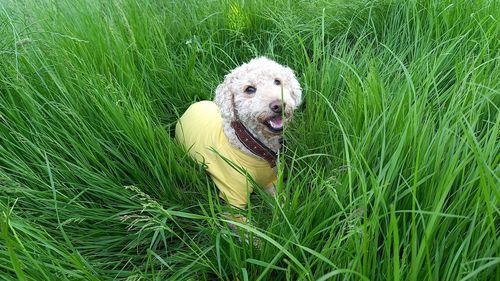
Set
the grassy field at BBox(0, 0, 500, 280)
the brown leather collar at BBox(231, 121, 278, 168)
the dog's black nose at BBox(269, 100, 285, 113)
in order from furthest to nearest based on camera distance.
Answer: the brown leather collar at BBox(231, 121, 278, 168)
the dog's black nose at BBox(269, 100, 285, 113)
the grassy field at BBox(0, 0, 500, 280)

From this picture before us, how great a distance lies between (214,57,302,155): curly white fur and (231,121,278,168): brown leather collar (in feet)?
0.07

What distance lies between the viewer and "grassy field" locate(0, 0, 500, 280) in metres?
1.07

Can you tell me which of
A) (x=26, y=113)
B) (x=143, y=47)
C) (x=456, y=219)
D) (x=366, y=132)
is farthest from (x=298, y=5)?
(x=456, y=219)

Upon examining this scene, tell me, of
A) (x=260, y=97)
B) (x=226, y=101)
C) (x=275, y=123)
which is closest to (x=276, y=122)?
(x=275, y=123)

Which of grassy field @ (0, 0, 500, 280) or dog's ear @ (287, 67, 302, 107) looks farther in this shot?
dog's ear @ (287, 67, 302, 107)

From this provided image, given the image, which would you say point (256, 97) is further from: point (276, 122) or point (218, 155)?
point (218, 155)

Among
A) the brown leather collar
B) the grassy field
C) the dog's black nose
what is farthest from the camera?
the brown leather collar

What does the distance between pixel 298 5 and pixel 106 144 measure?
1750 millimetres

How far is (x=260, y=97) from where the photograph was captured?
6.04 feet

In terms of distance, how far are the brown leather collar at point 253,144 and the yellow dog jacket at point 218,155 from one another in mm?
30

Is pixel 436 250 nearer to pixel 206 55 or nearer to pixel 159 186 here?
pixel 159 186

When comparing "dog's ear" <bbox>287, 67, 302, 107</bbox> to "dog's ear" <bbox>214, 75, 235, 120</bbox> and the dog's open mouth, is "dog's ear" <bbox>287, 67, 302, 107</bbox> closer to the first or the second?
the dog's open mouth

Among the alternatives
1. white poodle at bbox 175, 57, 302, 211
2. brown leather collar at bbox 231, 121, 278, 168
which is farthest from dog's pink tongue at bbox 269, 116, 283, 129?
brown leather collar at bbox 231, 121, 278, 168

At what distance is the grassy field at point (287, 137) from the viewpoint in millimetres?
1069
